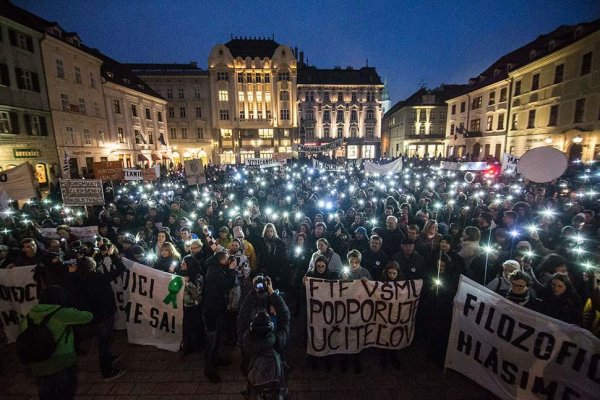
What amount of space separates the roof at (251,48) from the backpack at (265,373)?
52624 mm

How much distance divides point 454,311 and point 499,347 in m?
0.65

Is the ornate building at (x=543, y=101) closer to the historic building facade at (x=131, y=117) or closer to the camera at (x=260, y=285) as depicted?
the camera at (x=260, y=285)

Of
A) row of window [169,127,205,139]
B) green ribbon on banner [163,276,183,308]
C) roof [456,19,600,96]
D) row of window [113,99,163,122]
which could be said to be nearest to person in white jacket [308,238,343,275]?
green ribbon on banner [163,276,183,308]

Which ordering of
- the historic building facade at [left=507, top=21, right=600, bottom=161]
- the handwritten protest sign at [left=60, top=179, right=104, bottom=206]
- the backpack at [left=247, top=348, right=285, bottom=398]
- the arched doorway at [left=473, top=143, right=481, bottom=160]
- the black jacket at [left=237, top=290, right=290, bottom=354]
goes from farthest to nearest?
the arched doorway at [left=473, top=143, right=481, bottom=160] → the historic building facade at [left=507, top=21, right=600, bottom=161] → the handwritten protest sign at [left=60, top=179, right=104, bottom=206] → the black jacket at [left=237, top=290, right=290, bottom=354] → the backpack at [left=247, top=348, right=285, bottom=398]

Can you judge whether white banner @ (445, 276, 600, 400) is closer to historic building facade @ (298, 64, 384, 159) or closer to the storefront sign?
the storefront sign

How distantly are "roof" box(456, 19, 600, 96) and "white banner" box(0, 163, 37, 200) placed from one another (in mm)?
30878

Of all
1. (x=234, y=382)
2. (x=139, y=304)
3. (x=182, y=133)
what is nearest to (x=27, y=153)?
(x=139, y=304)

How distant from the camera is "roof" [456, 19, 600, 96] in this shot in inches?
826

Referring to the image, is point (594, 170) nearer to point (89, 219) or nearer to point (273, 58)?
point (89, 219)

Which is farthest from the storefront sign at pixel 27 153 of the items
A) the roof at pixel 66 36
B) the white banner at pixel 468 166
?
the white banner at pixel 468 166

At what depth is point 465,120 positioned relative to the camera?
131 feet

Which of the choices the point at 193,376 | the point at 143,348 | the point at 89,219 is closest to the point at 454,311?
the point at 193,376

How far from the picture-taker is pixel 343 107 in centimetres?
5406

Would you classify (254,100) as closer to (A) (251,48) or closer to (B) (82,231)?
(A) (251,48)
